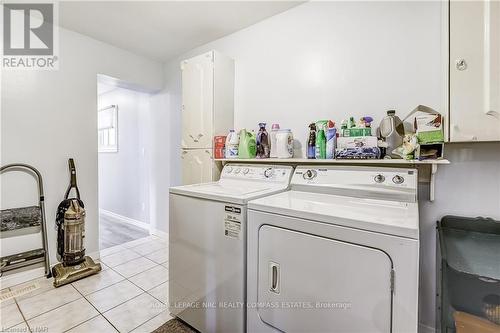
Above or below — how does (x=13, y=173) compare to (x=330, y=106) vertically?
below

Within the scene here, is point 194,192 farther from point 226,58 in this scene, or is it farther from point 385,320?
point 226,58

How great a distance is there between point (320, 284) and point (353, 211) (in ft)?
1.21

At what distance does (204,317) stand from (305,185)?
1.10 meters

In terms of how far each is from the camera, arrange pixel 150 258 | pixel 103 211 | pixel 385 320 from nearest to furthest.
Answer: pixel 385 320 → pixel 150 258 → pixel 103 211

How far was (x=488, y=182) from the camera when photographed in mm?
1375

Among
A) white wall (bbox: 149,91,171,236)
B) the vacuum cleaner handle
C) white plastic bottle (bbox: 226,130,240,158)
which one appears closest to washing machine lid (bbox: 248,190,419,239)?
white plastic bottle (bbox: 226,130,240,158)

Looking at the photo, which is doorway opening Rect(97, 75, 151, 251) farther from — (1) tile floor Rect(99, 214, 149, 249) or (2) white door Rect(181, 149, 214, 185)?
(2) white door Rect(181, 149, 214, 185)

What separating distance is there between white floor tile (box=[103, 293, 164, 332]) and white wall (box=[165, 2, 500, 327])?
178cm

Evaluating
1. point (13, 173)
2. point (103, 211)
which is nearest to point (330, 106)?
point (13, 173)

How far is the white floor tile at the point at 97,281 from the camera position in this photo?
2.11 m

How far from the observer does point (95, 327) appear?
1.64 metres

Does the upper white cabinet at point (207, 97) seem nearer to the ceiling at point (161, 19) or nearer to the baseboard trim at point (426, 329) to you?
the ceiling at point (161, 19)

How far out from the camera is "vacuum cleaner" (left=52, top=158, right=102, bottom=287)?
2.28m

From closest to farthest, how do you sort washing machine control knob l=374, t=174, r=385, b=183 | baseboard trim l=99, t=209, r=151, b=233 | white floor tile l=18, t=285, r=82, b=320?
washing machine control knob l=374, t=174, r=385, b=183 → white floor tile l=18, t=285, r=82, b=320 → baseboard trim l=99, t=209, r=151, b=233
